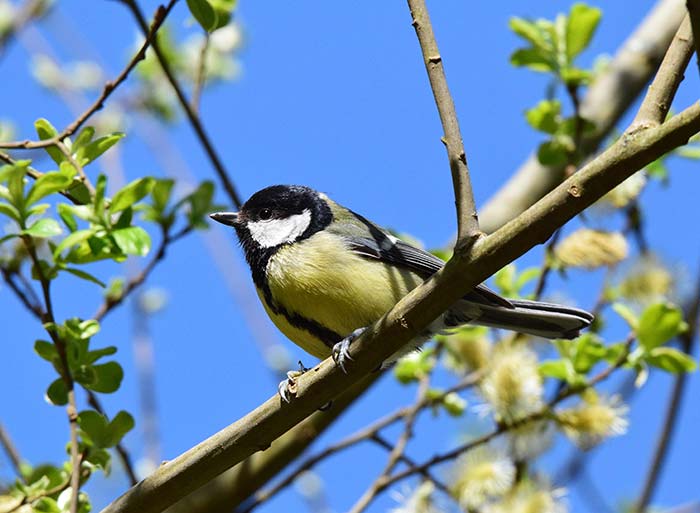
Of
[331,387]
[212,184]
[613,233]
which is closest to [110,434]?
[331,387]

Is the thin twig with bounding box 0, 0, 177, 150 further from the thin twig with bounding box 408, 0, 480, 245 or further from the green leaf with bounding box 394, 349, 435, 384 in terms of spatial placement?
the green leaf with bounding box 394, 349, 435, 384

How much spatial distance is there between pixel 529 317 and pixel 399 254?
1.62 feet

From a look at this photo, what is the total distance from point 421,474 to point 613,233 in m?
1.09

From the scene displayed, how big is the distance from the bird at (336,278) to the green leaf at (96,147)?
0.80 metres

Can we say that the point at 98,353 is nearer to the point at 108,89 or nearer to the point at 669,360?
the point at 108,89

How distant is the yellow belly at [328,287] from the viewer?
297 cm

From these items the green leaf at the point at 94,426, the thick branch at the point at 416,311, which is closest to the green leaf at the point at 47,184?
the green leaf at the point at 94,426

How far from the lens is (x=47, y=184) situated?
232cm

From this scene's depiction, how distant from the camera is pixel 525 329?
3.35 meters

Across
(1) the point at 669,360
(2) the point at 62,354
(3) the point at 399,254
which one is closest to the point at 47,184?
(2) the point at 62,354

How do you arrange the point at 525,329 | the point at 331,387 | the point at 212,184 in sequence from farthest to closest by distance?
the point at 525,329, the point at 212,184, the point at 331,387

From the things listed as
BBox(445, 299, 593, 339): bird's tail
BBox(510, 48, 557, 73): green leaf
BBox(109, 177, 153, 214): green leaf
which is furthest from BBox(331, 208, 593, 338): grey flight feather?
BBox(109, 177, 153, 214): green leaf

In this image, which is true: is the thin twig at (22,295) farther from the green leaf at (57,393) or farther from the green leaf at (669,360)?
the green leaf at (669,360)

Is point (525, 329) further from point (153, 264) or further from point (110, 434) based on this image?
point (110, 434)
